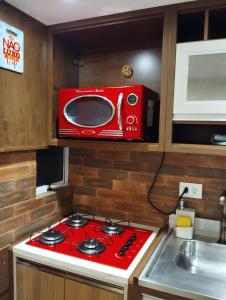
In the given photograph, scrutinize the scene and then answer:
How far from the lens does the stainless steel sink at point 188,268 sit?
3.11ft

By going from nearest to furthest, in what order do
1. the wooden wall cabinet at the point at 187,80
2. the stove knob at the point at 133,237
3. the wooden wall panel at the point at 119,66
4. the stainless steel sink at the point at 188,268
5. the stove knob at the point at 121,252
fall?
the stainless steel sink at the point at 188,268 < the wooden wall cabinet at the point at 187,80 < the stove knob at the point at 121,252 < the stove knob at the point at 133,237 < the wooden wall panel at the point at 119,66

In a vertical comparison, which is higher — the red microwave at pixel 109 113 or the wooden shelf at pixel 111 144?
the red microwave at pixel 109 113

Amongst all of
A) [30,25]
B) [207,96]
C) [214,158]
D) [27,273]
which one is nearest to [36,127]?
[30,25]

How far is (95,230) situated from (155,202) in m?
0.42

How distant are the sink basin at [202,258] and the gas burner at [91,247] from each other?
396 mm

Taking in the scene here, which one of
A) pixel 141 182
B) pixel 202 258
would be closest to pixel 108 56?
pixel 141 182

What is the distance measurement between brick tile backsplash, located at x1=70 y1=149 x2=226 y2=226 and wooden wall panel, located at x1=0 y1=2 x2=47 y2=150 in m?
0.48

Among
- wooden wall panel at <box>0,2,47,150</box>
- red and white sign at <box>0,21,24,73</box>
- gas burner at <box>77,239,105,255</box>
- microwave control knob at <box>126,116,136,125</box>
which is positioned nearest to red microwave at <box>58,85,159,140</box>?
microwave control knob at <box>126,116,136,125</box>

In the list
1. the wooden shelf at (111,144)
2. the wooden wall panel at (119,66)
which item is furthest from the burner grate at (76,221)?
the wooden wall panel at (119,66)

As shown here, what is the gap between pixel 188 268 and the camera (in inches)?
50.8

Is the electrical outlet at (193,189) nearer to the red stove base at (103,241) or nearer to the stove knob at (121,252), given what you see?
the red stove base at (103,241)

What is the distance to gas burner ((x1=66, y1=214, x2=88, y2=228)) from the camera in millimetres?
1573

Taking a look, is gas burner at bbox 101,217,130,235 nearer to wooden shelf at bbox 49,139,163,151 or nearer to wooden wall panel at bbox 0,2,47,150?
wooden shelf at bbox 49,139,163,151

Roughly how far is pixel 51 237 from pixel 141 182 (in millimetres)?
640
